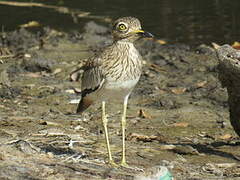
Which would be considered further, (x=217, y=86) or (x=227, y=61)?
(x=217, y=86)

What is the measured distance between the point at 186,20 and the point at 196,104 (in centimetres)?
429

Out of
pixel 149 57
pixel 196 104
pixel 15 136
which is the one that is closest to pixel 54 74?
pixel 149 57

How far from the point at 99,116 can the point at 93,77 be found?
172cm

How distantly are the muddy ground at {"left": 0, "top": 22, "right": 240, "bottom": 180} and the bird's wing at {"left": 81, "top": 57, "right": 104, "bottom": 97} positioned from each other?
47cm

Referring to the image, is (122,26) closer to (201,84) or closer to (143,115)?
(143,115)

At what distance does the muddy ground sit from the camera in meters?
5.00

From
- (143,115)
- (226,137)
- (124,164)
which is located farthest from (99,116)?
(124,164)

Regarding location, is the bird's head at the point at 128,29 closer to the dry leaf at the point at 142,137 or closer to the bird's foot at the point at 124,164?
the bird's foot at the point at 124,164

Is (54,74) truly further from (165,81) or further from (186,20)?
(186,20)

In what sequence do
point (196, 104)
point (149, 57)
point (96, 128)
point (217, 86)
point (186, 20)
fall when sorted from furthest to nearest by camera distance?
point (186, 20) < point (149, 57) < point (217, 86) < point (196, 104) < point (96, 128)

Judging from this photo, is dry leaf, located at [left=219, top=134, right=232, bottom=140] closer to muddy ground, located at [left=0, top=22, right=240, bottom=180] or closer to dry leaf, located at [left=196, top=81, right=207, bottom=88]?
muddy ground, located at [left=0, top=22, right=240, bottom=180]

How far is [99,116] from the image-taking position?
23.9 feet

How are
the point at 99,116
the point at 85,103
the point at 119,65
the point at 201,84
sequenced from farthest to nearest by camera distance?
the point at 201,84 → the point at 99,116 → the point at 85,103 → the point at 119,65

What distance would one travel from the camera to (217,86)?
8.39 metres
